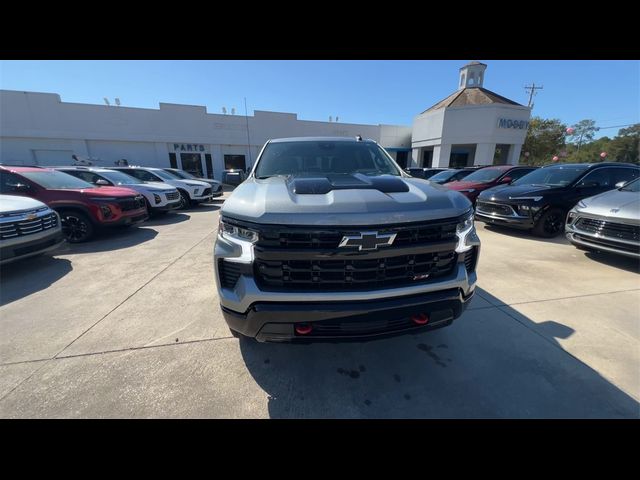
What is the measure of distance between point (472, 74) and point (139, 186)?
33.7 m

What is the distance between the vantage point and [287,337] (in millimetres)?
1634

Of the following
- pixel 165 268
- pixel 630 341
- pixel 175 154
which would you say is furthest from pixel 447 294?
pixel 175 154

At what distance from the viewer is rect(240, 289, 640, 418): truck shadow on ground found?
5.84 feet

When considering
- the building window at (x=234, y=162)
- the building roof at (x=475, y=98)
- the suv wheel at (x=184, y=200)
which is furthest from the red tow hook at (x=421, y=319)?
the building roof at (x=475, y=98)

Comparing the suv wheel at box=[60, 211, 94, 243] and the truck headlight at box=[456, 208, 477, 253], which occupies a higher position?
the truck headlight at box=[456, 208, 477, 253]

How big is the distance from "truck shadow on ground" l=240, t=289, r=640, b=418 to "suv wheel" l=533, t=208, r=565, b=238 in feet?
14.2

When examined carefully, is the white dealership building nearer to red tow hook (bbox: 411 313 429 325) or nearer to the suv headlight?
the suv headlight

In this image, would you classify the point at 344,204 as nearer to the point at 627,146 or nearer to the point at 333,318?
the point at 333,318

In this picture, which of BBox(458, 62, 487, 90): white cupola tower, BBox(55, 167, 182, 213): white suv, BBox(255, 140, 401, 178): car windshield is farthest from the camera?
BBox(458, 62, 487, 90): white cupola tower

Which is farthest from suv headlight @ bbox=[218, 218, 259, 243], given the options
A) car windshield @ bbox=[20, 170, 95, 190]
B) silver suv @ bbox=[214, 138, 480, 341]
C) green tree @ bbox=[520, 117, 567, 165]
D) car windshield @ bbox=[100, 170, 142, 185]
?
green tree @ bbox=[520, 117, 567, 165]

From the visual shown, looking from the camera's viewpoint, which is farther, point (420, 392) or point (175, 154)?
point (175, 154)

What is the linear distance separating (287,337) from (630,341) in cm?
332

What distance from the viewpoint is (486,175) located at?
8.55 metres
